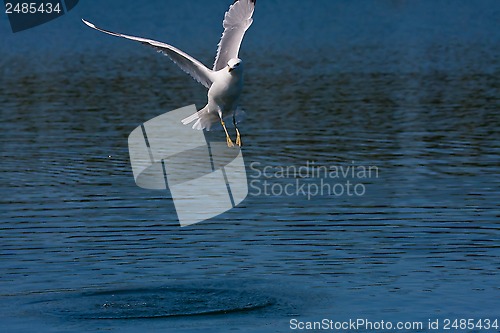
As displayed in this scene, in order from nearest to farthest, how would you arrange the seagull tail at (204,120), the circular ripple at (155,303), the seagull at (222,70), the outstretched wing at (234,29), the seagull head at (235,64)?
the seagull head at (235,64), the seagull at (222,70), the seagull tail at (204,120), the circular ripple at (155,303), the outstretched wing at (234,29)

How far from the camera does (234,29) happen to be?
2558 cm

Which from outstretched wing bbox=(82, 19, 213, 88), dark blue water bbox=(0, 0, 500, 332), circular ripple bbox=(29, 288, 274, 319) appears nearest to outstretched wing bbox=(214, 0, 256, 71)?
outstretched wing bbox=(82, 19, 213, 88)

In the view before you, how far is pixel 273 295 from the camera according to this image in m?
25.4

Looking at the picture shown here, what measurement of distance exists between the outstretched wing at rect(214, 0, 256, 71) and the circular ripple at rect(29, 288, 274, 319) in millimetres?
4586

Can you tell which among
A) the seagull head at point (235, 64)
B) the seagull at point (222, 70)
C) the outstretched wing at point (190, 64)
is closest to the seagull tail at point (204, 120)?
the seagull at point (222, 70)

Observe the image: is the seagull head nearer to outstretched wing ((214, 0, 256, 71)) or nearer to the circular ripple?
outstretched wing ((214, 0, 256, 71))

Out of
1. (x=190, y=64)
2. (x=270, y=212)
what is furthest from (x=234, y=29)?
(x=270, y=212)

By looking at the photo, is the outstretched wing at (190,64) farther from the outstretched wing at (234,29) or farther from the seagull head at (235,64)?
the seagull head at (235,64)

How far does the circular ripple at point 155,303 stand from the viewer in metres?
24.5

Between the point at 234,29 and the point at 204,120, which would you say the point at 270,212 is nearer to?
the point at 234,29

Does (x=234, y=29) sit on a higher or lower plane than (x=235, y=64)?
higher

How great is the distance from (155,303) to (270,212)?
8924mm

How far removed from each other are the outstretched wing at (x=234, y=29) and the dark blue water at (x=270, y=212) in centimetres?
474

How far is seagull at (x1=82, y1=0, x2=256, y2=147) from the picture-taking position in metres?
22.4
